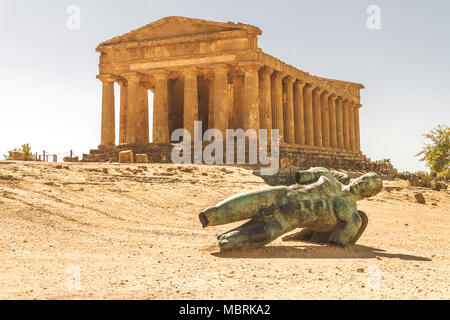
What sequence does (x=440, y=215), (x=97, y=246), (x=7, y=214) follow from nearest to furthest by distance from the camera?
1. (x=97, y=246)
2. (x=7, y=214)
3. (x=440, y=215)

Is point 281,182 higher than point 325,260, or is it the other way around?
point 281,182

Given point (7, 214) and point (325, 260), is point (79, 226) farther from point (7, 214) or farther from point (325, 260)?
point (325, 260)

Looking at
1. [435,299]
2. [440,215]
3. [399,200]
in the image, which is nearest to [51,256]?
[435,299]

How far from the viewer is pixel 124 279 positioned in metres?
5.36

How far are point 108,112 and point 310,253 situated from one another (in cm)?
3465

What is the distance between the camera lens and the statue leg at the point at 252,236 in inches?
275

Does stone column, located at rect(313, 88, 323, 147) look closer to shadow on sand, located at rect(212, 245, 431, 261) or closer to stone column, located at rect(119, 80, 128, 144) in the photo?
stone column, located at rect(119, 80, 128, 144)

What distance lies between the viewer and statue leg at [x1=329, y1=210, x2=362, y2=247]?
7645mm

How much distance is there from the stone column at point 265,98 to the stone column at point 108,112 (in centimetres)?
1312

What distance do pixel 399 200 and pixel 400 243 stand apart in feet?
38.2

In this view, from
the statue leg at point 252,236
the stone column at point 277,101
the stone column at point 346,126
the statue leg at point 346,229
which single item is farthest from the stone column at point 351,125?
the statue leg at point 252,236

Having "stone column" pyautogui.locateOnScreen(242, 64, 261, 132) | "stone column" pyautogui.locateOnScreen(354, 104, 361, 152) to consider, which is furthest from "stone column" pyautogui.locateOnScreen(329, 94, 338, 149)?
"stone column" pyautogui.locateOnScreen(242, 64, 261, 132)

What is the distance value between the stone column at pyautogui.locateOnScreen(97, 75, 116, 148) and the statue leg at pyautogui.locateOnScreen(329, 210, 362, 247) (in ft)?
110

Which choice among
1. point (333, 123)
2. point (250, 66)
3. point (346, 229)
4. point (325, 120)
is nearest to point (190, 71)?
point (250, 66)
